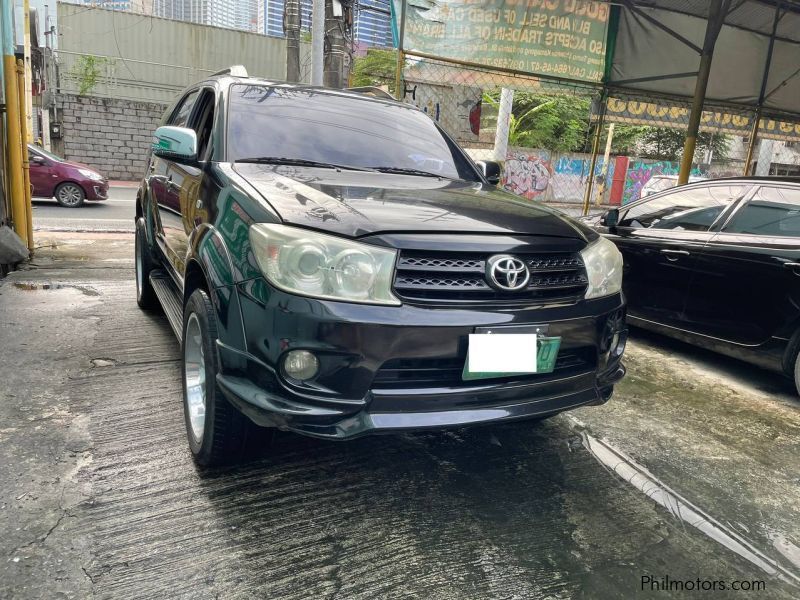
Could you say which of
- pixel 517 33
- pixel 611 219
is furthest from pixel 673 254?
pixel 517 33

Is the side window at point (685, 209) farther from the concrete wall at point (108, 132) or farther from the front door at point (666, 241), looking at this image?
the concrete wall at point (108, 132)

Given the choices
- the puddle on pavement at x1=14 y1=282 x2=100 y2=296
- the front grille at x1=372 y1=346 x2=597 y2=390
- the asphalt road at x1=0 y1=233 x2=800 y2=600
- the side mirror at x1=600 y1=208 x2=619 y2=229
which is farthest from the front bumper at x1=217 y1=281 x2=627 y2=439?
the puddle on pavement at x1=14 y1=282 x2=100 y2=296

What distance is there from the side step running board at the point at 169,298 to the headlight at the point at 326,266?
107 centimetres

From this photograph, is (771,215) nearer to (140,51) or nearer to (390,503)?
(390,503)

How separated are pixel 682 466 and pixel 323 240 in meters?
2.16

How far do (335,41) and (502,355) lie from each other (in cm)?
772

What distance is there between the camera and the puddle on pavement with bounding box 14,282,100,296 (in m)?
5.47

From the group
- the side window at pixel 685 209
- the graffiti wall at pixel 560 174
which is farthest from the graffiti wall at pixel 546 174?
the side window at pixel 685 209

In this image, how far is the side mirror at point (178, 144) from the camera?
288 centimetres

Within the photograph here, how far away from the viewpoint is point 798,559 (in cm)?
232

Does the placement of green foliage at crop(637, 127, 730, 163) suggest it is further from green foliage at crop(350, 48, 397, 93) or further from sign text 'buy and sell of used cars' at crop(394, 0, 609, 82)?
sign text 'buy and sell of used cars' at crop(394, 0, 609, 82)

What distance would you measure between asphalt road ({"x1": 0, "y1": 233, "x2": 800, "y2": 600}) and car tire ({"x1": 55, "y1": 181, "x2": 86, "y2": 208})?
32.5 feet

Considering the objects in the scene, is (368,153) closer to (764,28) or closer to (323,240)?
(323,240)

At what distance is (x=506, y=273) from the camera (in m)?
2.21
